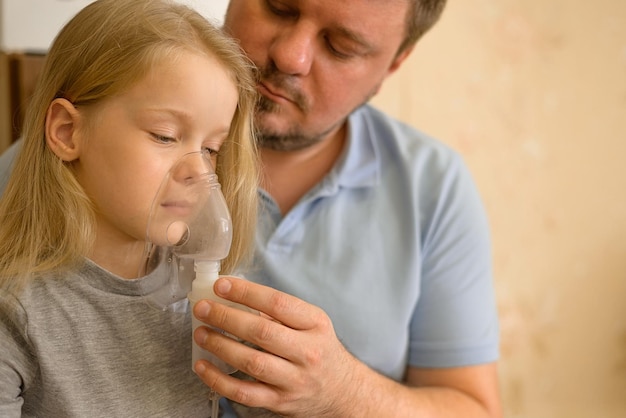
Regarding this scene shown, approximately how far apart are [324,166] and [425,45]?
862 millimetres

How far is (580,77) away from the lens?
2.18m

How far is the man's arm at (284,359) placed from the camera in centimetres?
83

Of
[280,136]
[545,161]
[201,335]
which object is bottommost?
[545,161]

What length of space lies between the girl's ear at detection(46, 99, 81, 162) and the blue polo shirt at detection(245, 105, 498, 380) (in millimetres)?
398

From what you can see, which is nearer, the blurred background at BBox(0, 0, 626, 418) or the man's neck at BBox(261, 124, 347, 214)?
the man's neck at BBox(261, 124, 347, 214)

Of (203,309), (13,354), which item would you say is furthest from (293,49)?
(13,354)

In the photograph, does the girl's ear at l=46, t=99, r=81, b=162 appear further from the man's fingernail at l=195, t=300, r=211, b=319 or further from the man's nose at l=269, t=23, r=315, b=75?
Result: the man's nose at l=269, t=23, r=315, b=75

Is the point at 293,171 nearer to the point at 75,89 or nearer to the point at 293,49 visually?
the point at 293,49

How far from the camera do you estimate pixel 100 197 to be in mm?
879

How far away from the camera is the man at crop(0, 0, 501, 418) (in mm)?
1136

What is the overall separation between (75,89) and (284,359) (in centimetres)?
43

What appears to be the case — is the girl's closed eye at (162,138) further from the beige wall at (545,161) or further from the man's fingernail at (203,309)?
the beige wall at (545,161)

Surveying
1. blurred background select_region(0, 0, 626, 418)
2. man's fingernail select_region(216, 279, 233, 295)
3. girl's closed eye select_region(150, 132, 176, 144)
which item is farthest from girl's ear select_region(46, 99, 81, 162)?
blurred background select_region(0, 0, 626, 418)

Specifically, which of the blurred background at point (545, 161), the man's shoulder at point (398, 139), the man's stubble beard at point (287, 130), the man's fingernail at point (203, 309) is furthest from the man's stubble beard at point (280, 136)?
the blurred background at point (545, 161)
